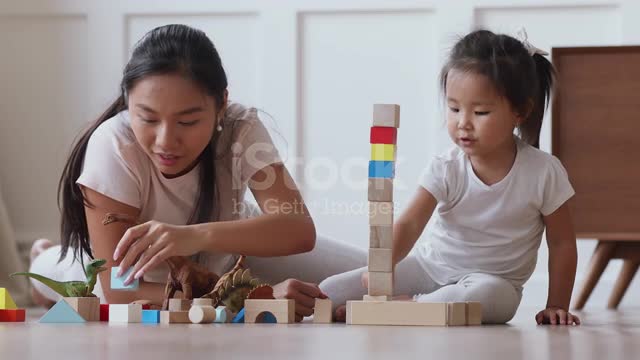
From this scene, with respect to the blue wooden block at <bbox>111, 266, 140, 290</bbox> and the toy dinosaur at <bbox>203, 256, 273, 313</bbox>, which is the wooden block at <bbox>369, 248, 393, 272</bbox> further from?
the blue wooden block at <bbox>111, 266, 140, 290</bbox>

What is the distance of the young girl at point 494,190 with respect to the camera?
1.68 meters

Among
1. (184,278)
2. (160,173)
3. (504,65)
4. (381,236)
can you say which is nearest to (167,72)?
(160,173)

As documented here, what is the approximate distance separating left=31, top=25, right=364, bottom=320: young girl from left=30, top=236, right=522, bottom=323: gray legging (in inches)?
5.1

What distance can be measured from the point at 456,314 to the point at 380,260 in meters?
0.12

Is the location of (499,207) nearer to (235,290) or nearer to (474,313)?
(474,313)

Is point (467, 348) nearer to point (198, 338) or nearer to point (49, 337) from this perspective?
point (198, 338)

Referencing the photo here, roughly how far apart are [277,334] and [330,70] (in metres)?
2.20

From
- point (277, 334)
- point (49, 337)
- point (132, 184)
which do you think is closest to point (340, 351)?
point (277, 334)

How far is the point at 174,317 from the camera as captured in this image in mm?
1466

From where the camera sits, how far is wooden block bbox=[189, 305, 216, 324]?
1.45 meters

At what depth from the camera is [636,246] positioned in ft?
9.30

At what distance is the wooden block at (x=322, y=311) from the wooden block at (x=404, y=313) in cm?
7

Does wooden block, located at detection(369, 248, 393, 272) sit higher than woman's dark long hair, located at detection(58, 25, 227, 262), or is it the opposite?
woman's dark long hair, located at detection(58, 25, 227, 262)


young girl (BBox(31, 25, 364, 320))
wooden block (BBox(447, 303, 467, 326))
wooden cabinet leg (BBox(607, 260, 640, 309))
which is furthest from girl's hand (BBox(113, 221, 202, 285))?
wooden cabinet leg (BBox(607, 260, 640, 309))
